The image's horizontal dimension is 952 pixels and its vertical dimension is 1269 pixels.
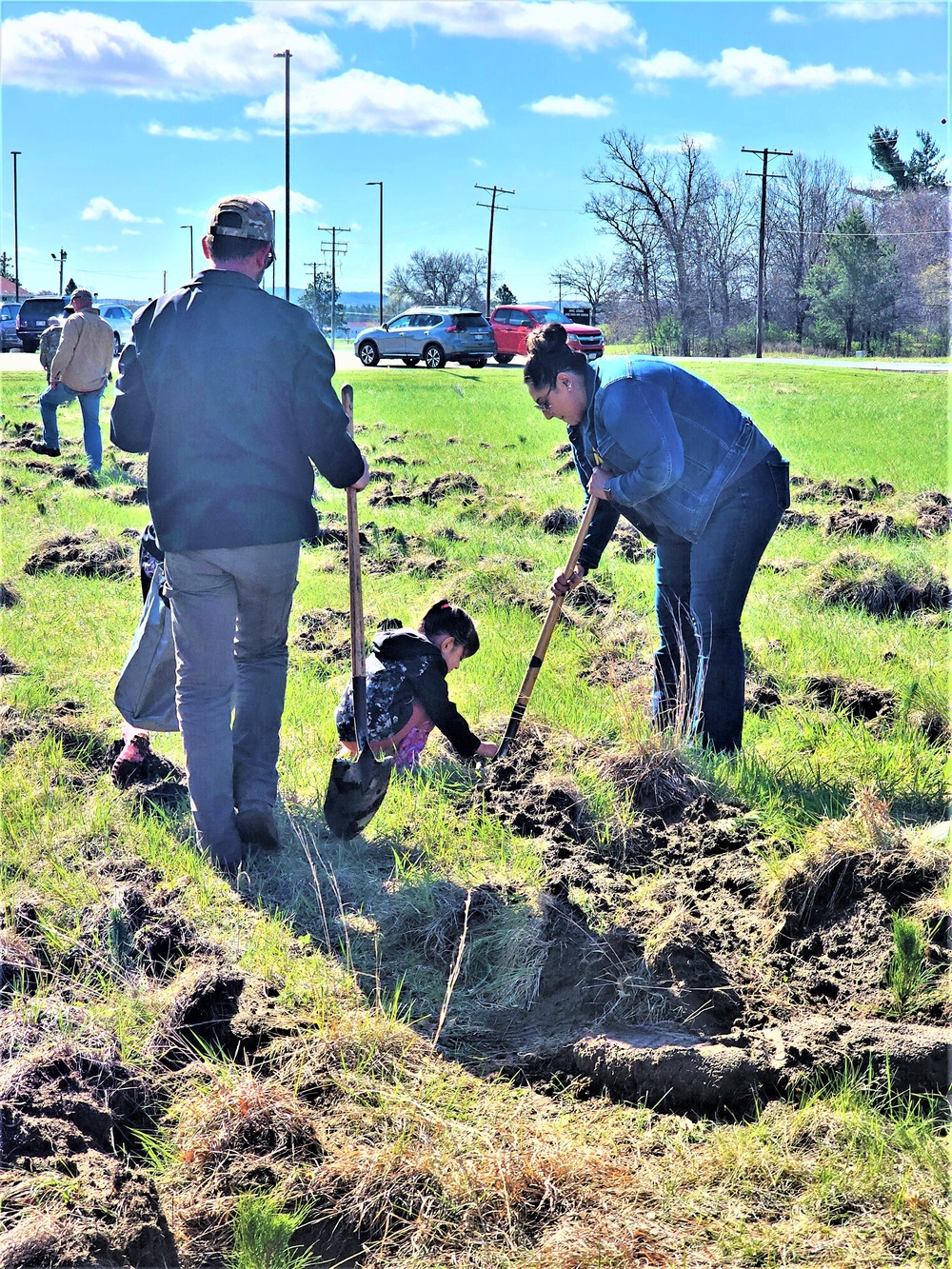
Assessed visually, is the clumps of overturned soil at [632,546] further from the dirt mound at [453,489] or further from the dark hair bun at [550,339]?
the dark hair bun at [550,339]

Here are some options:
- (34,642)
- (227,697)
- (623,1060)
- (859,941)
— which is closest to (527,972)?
(623,1060)

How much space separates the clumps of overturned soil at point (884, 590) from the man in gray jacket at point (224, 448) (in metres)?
4.31

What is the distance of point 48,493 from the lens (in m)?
11.8

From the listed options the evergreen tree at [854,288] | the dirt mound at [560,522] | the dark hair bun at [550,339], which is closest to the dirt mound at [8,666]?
the dark hair bun at [550,339]

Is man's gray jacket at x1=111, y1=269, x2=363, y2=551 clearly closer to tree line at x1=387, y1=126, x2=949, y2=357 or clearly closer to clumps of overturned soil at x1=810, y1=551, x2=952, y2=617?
clumps of overturned soil at x1=810, y1=551, x2=952, y2=617

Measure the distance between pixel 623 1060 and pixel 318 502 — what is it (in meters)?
9.24

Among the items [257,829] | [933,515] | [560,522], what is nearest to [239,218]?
[257,829]

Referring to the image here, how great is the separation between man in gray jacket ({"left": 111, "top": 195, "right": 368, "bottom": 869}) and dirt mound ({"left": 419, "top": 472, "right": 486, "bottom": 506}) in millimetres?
6977

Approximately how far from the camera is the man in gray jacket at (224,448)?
380cm

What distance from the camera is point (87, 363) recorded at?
12922 millimetres

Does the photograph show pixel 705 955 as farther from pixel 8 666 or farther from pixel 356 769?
pixel 8 666

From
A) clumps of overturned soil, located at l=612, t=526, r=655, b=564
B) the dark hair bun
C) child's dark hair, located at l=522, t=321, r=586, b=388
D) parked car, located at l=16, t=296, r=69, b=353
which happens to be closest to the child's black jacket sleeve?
child's dark hair, located at l=522, t=321, r=586, b=388

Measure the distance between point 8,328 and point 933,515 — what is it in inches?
1489

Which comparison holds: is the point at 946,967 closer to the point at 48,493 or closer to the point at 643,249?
the point at 48,493
